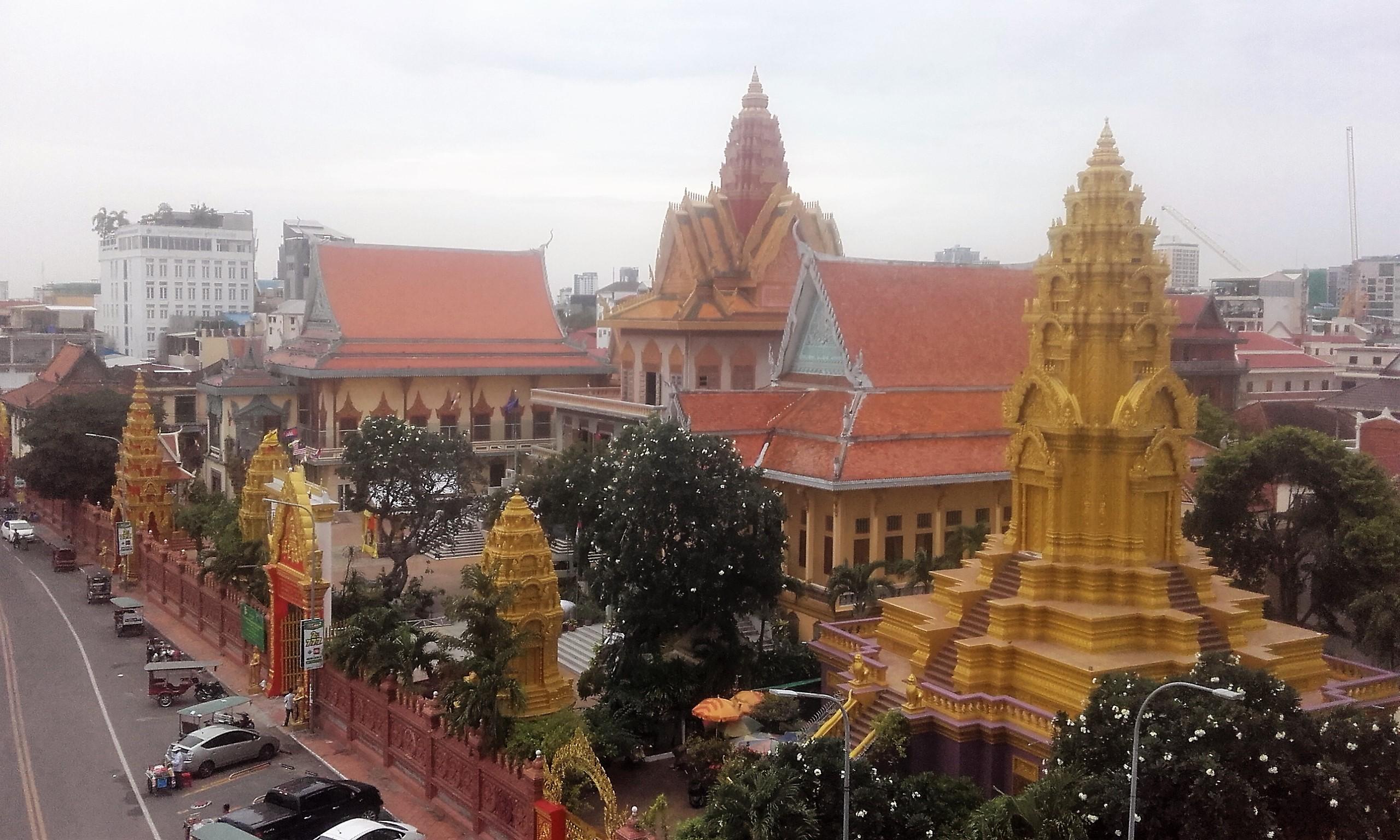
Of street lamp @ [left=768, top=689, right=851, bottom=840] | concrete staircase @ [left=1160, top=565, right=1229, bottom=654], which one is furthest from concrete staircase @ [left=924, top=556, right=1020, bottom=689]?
street lamp @ [left=768, top=689, right=851, bottom=840]

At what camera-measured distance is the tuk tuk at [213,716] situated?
890 inches

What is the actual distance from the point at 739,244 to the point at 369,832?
2557cm

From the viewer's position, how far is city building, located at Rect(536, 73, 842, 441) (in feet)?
123

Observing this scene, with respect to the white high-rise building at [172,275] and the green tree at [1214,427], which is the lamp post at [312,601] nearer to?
the green tree at [1214,427]

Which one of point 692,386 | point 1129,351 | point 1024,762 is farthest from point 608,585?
point 692,386

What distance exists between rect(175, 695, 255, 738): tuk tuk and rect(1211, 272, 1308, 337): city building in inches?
2926

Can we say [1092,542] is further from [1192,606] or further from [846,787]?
[846,787]

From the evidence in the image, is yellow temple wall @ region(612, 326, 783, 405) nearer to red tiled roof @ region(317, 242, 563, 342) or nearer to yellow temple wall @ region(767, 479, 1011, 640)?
yellow temple wall @ region(767, 479, 1011, 640)

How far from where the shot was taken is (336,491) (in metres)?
44.9

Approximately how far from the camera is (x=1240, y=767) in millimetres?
13117

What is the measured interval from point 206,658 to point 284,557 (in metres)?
5.81

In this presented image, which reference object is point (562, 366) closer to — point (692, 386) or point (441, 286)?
point (441, 286)

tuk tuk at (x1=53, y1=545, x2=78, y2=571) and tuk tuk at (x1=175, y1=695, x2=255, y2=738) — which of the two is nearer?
tuk tuk at (x1=175, y1=695, x2=255, y2=738)

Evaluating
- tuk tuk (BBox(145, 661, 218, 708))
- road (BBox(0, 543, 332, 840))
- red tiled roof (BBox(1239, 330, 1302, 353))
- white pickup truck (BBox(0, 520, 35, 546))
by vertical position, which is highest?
red tiled roof (BBox(1239, 330, 1302, 353))
